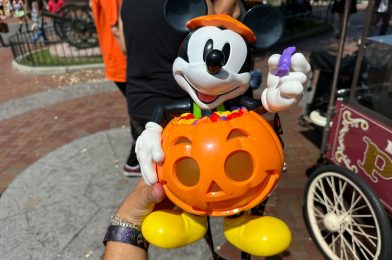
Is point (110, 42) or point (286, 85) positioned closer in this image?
point (286, 85)

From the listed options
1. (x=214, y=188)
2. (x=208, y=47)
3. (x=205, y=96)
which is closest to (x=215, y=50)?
(x=208, y=47)

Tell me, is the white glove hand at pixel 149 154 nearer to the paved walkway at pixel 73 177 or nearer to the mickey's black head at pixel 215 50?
the mickey's black head at pixel 215 50

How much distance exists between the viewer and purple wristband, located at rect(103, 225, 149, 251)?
1.32 metres

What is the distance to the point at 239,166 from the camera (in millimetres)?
1123

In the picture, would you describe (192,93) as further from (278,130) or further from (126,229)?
(126,229)

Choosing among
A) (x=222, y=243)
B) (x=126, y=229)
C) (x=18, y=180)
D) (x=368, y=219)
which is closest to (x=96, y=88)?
(x=18, y=180)

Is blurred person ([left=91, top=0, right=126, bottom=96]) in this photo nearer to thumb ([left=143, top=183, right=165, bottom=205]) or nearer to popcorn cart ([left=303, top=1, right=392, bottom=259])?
popcorn cart ([left=303, top=1, right=392, bottom=259])

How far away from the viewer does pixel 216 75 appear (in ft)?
3.86

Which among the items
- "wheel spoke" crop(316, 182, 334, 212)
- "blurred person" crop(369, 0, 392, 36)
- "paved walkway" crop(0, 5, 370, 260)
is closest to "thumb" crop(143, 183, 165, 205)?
"paved walkway" crop(0, 5, 370, 260)

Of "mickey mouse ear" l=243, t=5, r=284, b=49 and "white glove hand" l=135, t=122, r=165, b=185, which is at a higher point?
"mickey mouse ear" l=243, t=5, r=284, b=49

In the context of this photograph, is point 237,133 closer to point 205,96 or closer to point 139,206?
point 205,96

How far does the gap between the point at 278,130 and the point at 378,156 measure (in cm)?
125

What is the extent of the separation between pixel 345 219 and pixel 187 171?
1.73 metres

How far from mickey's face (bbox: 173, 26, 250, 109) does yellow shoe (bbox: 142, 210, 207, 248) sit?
0.42 meters
